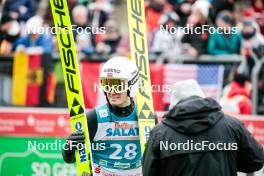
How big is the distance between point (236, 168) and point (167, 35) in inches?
247

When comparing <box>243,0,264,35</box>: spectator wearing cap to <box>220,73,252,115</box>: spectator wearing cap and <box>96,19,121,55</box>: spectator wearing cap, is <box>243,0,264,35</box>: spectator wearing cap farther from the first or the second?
<box>96,19,121,55</box>: spectator wearing cap

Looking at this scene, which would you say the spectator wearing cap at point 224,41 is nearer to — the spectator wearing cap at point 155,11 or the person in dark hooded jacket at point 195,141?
the spectator wearing cap at point 155,11

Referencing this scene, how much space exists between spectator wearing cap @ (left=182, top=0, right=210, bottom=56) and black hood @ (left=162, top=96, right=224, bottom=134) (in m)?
5.65

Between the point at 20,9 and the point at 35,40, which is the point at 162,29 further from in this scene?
the point at 20,9

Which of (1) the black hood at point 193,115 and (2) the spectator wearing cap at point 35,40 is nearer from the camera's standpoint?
(1) the black hood at point 193,115

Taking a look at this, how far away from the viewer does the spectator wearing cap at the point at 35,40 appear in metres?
12.2

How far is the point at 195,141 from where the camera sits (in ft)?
18.7

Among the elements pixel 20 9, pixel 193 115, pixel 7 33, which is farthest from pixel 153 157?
pixel 20 9

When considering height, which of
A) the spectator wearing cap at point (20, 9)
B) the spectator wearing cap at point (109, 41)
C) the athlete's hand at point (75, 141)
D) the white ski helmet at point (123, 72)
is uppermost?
the spectator wearing cap at point (20, 9)

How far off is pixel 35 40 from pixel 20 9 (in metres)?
1.09

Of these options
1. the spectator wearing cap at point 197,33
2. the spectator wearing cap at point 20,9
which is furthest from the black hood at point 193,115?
the spectator wearing cap at point 20,9

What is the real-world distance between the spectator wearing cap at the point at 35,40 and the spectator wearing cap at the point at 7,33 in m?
0.14

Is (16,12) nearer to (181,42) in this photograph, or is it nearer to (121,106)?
Result: (181,42)

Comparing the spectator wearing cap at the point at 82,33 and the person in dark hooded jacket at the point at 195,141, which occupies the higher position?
the spectator wearing cap at the point at 82,33
